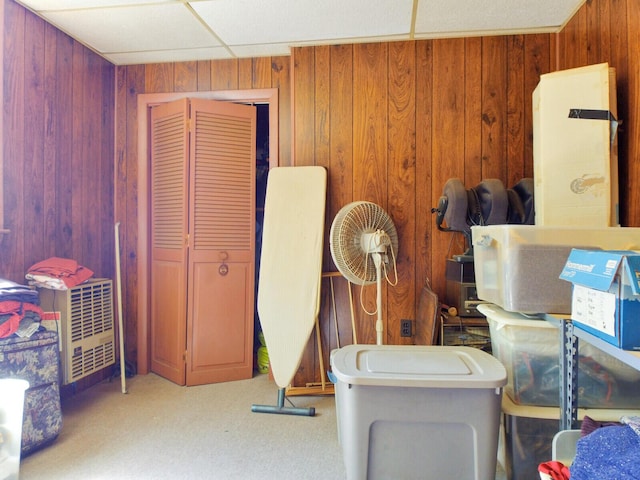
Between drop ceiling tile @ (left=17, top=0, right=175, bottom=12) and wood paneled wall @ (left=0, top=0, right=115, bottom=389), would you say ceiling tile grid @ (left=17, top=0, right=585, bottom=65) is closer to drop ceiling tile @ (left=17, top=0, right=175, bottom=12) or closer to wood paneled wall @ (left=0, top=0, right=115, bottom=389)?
drop ceiling tile @ (left=17, top=0, right=175, bottom=12)

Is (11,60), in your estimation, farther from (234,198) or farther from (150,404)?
(150,404)

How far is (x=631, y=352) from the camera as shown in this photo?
0.85m

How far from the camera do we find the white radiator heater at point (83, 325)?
2.24 meters

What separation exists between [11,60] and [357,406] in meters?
2.74

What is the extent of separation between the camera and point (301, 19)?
228cm

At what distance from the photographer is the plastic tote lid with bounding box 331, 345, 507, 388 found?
1.22 metres

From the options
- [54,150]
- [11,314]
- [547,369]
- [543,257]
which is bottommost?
[547,369]

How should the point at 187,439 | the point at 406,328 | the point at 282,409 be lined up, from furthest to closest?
1. the point at 406,328
2. the point at 282,409
3. the point at 187,439

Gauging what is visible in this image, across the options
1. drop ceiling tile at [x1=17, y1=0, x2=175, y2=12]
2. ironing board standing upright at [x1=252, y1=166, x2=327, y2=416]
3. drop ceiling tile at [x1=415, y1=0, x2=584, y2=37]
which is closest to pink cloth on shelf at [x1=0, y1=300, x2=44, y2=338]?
ironing board standing upright at [x1=252, y1=166, x2=327, y2=416]

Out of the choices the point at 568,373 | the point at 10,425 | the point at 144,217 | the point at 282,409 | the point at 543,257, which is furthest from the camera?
the point at 144,217

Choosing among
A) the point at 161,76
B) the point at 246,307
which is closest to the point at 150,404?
the point at 246,307

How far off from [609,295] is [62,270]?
8.91 feet

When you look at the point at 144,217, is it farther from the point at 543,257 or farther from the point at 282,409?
the point at 543,257

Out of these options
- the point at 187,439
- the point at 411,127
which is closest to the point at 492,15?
the point at 411,127
